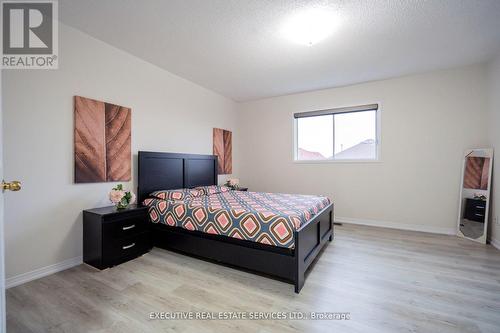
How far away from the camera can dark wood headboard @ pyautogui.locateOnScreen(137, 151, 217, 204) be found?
10.3ft

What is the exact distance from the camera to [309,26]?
2422 mm

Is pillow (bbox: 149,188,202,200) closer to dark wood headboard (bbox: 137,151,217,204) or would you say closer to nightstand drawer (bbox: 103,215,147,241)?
dark wood headboard (bbox: 137,151,217,204)

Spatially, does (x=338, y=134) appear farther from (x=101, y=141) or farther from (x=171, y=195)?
(x=101, y=141)

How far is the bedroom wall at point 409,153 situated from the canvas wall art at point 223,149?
4.50 feet

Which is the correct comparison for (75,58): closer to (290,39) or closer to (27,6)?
(27,6)

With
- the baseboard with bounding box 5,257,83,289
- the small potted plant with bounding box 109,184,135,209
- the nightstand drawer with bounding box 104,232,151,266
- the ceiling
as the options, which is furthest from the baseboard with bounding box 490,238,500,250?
the baseboard with bounding box 5,257,83,289

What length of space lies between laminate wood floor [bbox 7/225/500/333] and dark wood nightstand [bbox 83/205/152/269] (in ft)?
0.45

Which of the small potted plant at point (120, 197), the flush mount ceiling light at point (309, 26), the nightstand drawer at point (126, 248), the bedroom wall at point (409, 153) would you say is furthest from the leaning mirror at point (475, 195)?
the small potted plant at point (120, 197)

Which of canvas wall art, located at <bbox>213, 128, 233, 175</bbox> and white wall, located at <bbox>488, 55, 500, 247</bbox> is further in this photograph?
canvas wall art, located at <bbox>213, 128, 233, 175</bbox>

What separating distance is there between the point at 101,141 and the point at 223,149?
8.35 feet

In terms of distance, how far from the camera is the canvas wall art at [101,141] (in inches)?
99.3

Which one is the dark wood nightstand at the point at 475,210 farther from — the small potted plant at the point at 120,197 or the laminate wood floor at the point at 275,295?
the small potted plant at the point at 120,197

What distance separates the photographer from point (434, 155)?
364 centimetres

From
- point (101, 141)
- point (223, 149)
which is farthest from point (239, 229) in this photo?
point (223, 149)
